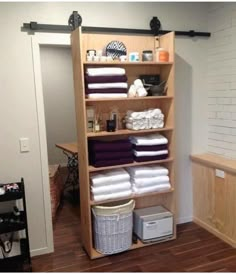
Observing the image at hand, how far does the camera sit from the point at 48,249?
2.70m

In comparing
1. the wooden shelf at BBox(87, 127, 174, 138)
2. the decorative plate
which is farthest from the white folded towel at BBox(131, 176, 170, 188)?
the decorative plate

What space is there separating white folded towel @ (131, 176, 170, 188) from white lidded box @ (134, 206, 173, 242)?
1.09 ft

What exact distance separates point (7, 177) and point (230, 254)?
2.12 meters

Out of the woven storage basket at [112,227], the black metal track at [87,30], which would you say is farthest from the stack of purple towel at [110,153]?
the black metal track at [87,30]

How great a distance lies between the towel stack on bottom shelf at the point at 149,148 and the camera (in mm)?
2627

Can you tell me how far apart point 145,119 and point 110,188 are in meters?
0.70

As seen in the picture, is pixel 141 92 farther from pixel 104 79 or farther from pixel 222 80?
pixel 222 80

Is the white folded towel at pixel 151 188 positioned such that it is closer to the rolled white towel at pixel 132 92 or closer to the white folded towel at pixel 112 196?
the white folded towel at pixel 112 196

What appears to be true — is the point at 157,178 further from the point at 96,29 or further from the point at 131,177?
the point at 96,29

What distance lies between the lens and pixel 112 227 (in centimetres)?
255

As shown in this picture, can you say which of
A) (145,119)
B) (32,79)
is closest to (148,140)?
(145,119)

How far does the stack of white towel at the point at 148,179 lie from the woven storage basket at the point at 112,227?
19 centimetres

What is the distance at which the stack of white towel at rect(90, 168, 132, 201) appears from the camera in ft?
8.24

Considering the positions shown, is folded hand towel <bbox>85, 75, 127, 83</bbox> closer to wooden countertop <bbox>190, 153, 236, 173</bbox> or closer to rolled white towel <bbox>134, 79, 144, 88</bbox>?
rolled white towel <bbox>134, 79, 144, 88</bbox>
